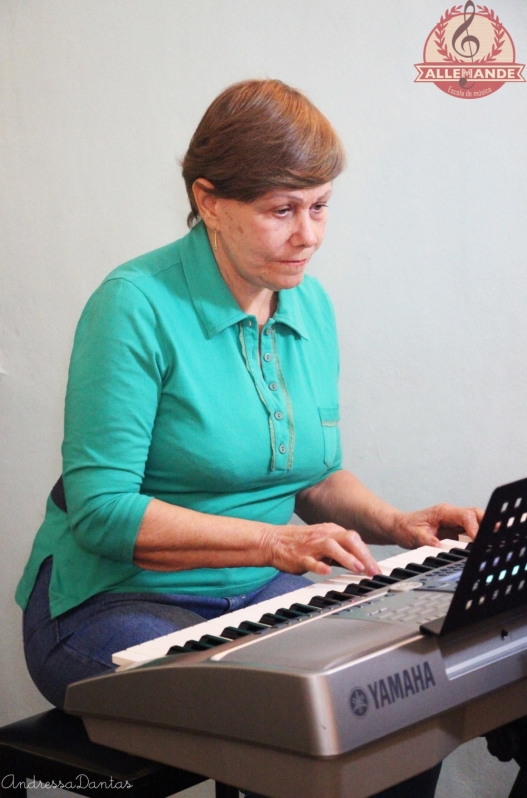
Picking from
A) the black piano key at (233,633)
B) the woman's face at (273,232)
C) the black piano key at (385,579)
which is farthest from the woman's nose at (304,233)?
the black piano key at (233,633)

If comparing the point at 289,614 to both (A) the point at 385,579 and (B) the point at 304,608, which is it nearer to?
(B) the point at 304,608

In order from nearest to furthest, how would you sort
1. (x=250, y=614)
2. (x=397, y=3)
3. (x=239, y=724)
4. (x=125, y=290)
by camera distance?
1. (x=239, y=724)
2. (x=250, y=614)
3. (x=125, y=290)
4. (x=397, y=3)

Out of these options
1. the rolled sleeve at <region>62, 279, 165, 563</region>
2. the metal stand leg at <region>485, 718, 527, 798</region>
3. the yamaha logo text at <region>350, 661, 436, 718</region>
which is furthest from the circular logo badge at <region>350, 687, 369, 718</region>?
the rolled sleeve at <region>62, 279, 165, 563</region>

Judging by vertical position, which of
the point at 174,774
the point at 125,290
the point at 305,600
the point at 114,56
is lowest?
the point at 174,774

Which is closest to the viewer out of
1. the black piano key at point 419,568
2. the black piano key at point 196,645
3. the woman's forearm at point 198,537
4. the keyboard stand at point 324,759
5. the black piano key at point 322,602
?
the keyboard stand at point 324,759

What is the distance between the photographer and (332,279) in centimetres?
207

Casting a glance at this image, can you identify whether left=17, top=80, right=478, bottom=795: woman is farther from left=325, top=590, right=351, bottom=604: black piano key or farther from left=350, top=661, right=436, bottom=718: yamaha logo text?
left=350, top=661, right=436, bottom=718: yamaha logo text

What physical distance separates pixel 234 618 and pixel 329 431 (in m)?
0.59

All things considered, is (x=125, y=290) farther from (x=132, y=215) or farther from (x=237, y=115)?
(x=132, y=215)

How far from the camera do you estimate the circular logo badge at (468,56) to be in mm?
2008

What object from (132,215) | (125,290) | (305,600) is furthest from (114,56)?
(305,600)

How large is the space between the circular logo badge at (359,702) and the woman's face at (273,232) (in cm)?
78

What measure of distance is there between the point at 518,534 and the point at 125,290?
703 mm

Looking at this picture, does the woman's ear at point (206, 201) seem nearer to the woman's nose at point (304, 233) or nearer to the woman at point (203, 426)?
the woman at point (203, 426)
